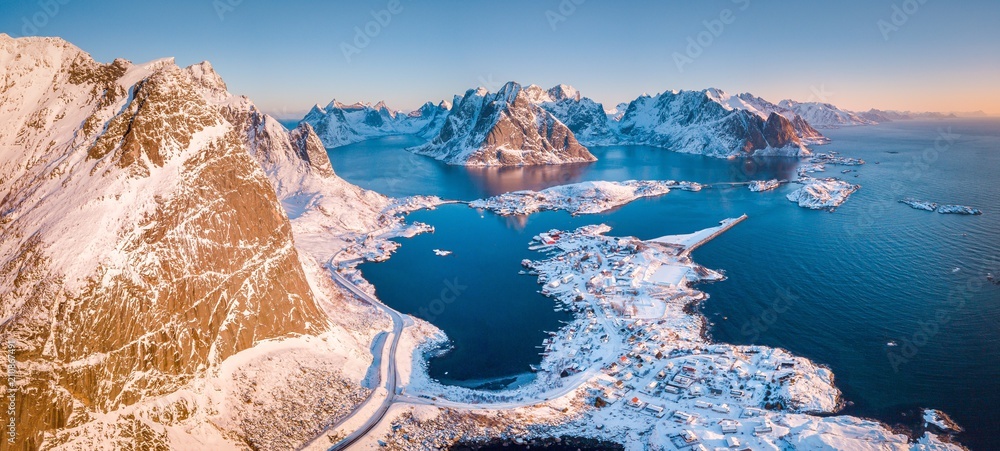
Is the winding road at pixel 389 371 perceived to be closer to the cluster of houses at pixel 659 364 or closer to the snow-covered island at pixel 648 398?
the snow-covered island at pixel 648 398

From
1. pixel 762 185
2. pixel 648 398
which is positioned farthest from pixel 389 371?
pixel 762 185

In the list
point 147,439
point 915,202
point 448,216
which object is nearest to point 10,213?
point 147,439

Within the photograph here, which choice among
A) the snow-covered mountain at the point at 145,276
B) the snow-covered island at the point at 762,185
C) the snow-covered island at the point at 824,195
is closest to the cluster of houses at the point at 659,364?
the snow-covered mountain at the point at 145,276

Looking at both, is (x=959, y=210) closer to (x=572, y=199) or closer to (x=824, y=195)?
(x=824, y=195)

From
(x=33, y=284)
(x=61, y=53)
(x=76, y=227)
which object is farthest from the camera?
(x=61, y=53)

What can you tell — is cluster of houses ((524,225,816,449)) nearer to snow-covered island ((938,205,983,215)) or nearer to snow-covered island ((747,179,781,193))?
snow-covered island ((938,205,983,215))

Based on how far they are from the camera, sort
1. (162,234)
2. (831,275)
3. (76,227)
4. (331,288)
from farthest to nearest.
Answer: (831,275) < (331,288) < (162,234) < (76,227)

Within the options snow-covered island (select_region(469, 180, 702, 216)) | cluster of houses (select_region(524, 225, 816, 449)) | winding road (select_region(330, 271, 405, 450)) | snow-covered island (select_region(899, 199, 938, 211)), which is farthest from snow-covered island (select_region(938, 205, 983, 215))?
winding road (select_region(330, 271, 405, 450))

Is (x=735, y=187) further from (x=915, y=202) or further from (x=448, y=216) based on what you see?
(x=448, y=216)
